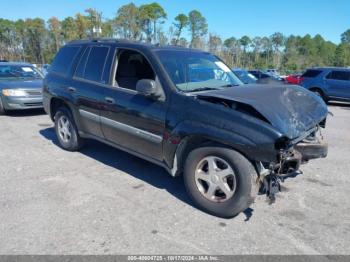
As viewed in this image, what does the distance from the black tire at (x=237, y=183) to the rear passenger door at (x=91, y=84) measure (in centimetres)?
184

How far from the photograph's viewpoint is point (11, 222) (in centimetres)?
327

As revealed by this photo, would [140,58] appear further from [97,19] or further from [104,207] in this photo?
[97,19]

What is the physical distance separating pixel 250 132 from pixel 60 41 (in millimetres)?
67415

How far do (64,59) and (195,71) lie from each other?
266 cm

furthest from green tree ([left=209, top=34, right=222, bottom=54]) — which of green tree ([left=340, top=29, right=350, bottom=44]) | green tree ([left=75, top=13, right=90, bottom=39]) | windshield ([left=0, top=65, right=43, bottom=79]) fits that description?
green tree ([left=340, top=29, right=350, bottom=44])

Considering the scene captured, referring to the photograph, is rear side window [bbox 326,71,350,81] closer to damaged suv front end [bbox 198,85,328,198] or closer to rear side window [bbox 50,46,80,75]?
damaged suv front end [bbox 198,85,328,198]

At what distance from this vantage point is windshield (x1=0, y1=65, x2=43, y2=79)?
9617mm

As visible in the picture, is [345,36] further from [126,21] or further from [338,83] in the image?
[338,83]

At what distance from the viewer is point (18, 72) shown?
9867 millimetres

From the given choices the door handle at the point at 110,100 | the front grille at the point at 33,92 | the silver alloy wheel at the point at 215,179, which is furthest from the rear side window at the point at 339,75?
the silver alloy wheel at the point at 215,179

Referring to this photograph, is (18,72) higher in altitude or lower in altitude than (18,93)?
higher

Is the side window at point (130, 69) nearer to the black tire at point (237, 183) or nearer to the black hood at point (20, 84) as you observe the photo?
the black tire at point (237, 183)

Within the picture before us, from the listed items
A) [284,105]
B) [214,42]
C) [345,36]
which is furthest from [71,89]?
[345,36]

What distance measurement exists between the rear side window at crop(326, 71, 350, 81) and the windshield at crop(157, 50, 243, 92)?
11.7 m
